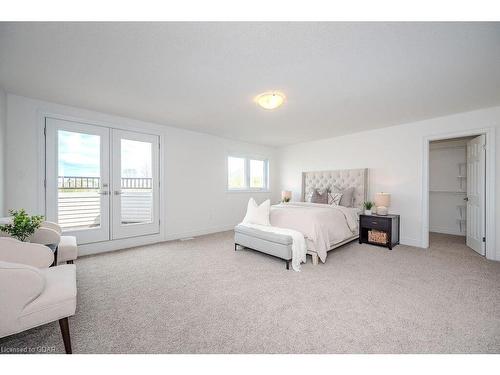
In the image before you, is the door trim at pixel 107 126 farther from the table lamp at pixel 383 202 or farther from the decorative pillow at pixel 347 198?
the table lamp at pixel 383 202

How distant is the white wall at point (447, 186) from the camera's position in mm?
4770

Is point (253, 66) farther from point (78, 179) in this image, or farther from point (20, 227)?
point (78, 179)

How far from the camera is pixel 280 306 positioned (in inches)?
76.6

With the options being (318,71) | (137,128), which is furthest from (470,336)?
(137,128)

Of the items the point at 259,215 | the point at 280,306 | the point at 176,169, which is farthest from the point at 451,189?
the point at 176,169

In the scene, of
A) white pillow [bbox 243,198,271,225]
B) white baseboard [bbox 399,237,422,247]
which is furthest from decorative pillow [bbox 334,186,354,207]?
white pillow [bbox 243,198,271,225]

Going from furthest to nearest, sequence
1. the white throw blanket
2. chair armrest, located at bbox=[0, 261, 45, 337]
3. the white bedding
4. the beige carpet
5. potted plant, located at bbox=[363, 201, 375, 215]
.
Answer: potted plant, located at bbox=[363, 201, 375, 215], the white bedding, the white throw blanket, the beige carpet, chair armrest, located at bbox=[0, 261, 45, 337]

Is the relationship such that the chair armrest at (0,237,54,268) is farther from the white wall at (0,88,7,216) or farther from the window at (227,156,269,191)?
the window at (227,156,269,191)

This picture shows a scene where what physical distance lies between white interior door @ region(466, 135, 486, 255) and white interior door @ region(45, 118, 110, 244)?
20.3ft

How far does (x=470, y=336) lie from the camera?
5.01ft

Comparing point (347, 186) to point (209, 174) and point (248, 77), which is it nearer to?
point (209, 174)

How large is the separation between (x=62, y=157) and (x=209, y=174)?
263cm

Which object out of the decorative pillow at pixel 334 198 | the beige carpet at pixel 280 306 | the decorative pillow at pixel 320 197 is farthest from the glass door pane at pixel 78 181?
the decorative pillow at pixel 334 198

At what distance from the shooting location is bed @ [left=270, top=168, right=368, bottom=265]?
3.01 meters
